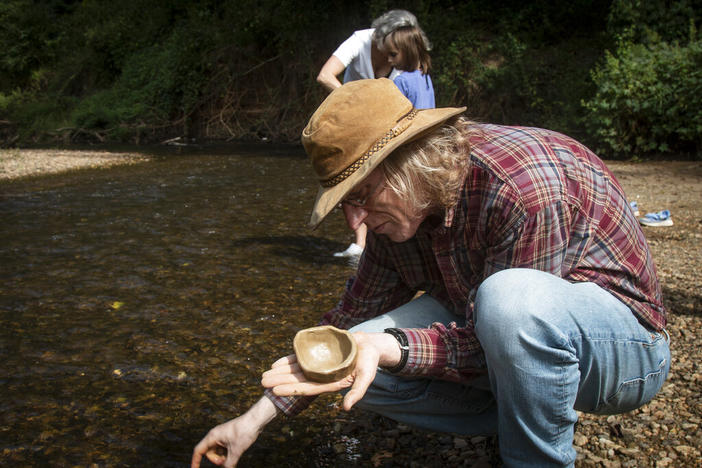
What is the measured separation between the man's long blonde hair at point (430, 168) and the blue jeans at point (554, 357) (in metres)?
0.28

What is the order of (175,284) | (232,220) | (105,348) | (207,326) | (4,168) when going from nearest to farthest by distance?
(105,348)
(207,326)
(175,284)
(232,220)
(4,168)

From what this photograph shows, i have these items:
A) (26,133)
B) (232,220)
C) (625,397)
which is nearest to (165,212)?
(232,220)

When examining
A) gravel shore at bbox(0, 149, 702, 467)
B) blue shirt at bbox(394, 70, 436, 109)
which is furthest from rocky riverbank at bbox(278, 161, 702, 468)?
blue shirt at bbox(394, 70, 436, 109)

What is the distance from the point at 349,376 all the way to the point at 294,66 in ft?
49.3

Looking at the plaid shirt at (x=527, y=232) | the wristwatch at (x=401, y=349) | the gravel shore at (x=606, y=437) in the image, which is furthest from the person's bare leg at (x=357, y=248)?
the wristwatch at (x=401, y=349)

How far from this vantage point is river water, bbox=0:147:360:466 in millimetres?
2257

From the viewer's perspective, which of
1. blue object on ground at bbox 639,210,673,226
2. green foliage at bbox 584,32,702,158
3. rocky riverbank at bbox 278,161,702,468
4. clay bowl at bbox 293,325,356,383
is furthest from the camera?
green foliage at bbox 584,32,702,158

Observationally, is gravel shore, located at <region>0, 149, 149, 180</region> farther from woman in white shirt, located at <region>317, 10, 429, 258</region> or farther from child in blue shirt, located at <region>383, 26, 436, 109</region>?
child in blue shirt, located at <region>383, 26, 436, 109</region>

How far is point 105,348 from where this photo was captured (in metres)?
2.96

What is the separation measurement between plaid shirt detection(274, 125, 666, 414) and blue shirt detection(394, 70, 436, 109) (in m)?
2.40

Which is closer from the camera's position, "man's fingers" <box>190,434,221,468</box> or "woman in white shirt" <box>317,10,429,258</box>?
"man's fingers" <box>190,434,221,468</box>

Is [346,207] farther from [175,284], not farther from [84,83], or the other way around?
[84,83]

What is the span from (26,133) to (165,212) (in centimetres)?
1422

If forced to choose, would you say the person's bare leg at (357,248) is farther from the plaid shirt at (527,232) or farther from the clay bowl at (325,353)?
the clay bowl at (325,353)
